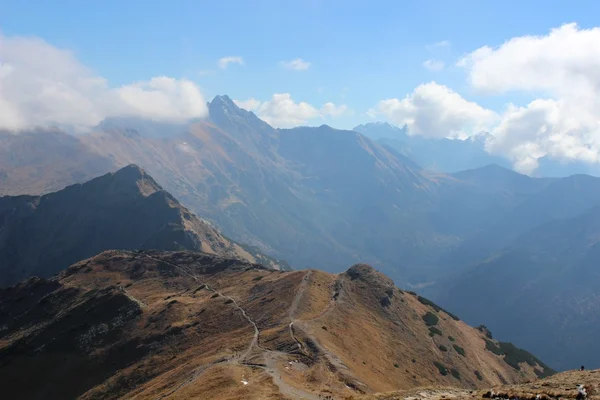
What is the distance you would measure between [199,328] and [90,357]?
98.1ft

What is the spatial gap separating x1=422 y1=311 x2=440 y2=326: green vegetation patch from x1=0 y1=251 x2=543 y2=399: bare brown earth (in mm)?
1489

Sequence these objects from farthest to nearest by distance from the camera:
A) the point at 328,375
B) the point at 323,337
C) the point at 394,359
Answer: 1. the point at 394,359
2. the point at 323,337
3. the point at 328,375

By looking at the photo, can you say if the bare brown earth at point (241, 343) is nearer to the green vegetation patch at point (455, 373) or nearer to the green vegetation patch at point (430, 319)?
the green vegetation patch at point (455, 373)

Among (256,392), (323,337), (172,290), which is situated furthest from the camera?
(172,290)

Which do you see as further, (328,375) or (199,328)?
(199,328)

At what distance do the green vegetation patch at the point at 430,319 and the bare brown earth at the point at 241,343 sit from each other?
4.88 feet

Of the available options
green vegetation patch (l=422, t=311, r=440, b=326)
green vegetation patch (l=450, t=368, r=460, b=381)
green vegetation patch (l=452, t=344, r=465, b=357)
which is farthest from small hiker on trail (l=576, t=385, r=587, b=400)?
green vegetation patch (l=422, t=311, r=440, b=326)

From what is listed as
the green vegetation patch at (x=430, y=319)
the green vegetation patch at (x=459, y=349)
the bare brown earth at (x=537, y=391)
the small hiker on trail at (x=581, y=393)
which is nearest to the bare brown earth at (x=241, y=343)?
the green vegetation patch at (x=459, y=349)

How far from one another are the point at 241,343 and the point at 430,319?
2593 inches

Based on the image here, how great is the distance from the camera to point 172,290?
552 ft

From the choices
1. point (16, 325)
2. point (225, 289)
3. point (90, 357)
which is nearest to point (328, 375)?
point (90, 357)

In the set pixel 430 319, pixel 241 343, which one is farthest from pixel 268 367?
pixel 430 319

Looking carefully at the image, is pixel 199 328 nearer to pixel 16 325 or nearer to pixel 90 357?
pixel 90 357

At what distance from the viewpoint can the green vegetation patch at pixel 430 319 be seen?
423ft
